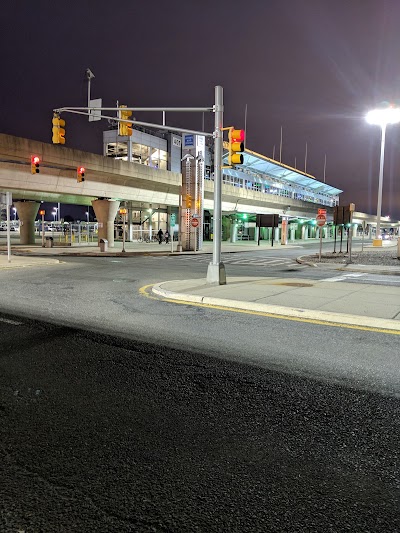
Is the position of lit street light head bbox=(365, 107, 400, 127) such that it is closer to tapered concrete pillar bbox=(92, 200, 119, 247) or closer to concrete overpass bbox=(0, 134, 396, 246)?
concrete overpass bbox=(0, 134, 396, 246)

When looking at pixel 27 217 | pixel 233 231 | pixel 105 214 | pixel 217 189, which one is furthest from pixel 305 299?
pixel 233 231

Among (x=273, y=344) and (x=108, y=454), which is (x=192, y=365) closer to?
(x=273, y=344)

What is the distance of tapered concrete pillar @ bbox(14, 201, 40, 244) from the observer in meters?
42.8

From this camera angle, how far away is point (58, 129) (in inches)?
648

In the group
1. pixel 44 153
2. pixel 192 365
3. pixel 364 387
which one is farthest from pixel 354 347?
pixel 44 153

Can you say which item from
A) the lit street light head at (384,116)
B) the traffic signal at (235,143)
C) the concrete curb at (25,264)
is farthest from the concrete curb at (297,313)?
the lit street light head at (384,116)

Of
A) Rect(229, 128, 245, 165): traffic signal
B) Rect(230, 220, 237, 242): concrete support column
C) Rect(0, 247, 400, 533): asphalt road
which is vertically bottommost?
Rect(0, 247, 400, 533): asphalt road

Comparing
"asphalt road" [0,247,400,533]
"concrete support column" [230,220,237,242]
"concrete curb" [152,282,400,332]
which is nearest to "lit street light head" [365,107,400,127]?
"concrete support column" [230,220,237,242]

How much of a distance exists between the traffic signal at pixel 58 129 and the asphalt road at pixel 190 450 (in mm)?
13454

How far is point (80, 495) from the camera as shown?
2.54 meters

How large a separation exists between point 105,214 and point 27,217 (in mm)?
→ 9455

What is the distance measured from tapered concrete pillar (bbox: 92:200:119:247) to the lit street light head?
26610mm

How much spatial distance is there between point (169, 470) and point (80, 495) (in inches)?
23.7

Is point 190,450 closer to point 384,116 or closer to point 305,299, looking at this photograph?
point 305,299
